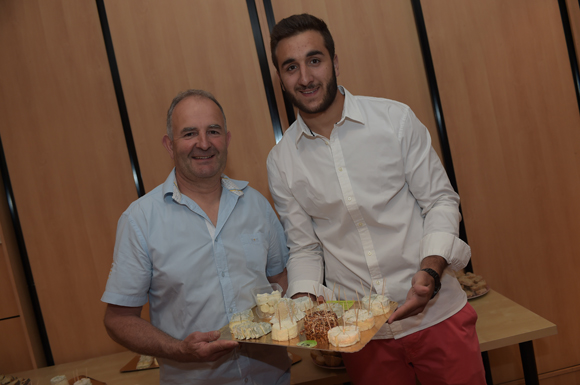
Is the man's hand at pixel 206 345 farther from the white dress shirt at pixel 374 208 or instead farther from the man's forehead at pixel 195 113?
the man's forehead at pixel 195 113

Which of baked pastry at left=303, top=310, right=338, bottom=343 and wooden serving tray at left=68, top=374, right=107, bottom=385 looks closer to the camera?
baked pastry at left=303, top=310, right=338, bottom=343

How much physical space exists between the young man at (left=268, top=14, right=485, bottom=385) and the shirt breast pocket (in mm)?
133

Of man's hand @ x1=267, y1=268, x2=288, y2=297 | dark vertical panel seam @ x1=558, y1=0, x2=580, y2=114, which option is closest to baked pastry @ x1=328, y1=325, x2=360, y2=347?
man's hand @ x1=267, y1=268, x2=288, y2=297

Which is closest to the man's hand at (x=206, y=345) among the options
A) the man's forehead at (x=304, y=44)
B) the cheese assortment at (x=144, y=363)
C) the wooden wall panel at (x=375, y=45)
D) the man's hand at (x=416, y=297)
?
the man's hand at (x=416, y=297)

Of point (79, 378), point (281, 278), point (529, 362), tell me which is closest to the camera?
point (281, 278)

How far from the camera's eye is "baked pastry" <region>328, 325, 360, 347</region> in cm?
132

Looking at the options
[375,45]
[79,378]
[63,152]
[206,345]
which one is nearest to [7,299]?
[79,378]

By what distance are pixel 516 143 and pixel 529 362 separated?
142 centimetres

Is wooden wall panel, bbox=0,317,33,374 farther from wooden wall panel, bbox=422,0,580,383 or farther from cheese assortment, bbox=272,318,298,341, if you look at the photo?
wooden wall panel, bbox=422,0,580,383

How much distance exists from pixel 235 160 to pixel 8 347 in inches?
76.7

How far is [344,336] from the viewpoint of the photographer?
133 centimetres

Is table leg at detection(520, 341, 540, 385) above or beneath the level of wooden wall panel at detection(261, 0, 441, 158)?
beneath

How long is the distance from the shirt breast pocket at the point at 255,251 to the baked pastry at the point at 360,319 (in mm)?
437

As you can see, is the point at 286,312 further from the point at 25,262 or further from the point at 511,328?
the point at 25,262
